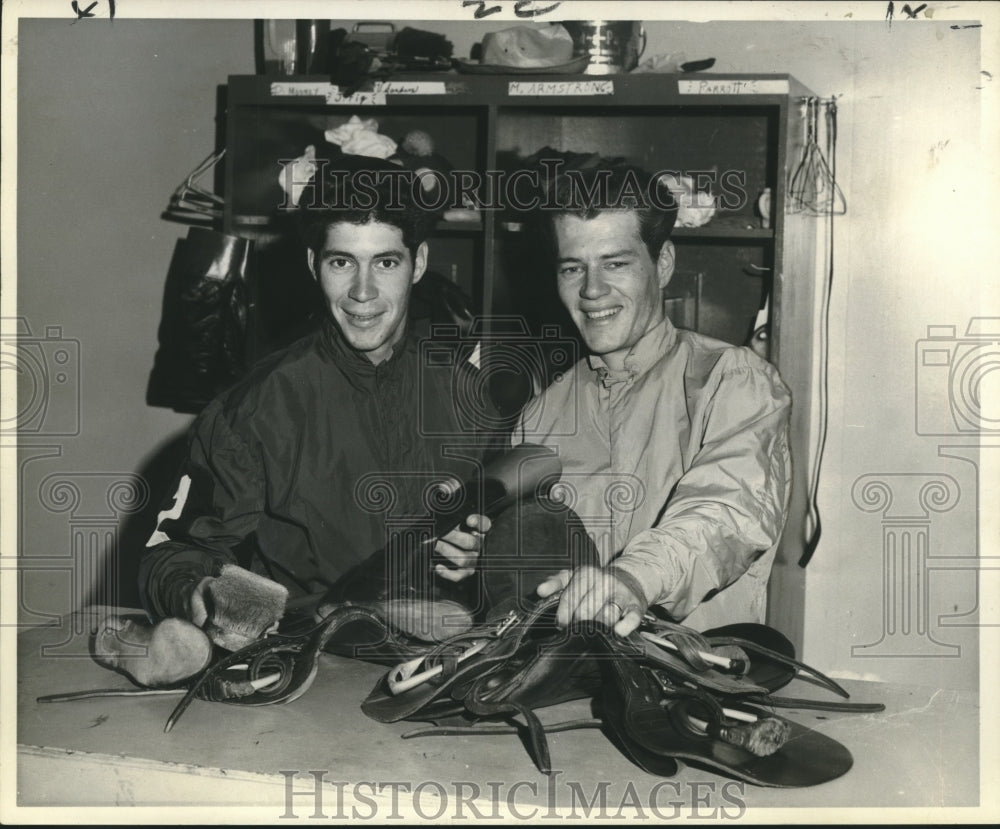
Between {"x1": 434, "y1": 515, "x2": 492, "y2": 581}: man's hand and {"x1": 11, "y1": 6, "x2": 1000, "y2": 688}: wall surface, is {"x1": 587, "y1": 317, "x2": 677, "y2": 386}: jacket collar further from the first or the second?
{"x1": 11, "y1": 6, "x2": 1000, "y2": 688}: wall surface

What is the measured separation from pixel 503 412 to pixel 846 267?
2.26 feet

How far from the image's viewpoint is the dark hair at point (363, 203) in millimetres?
1914

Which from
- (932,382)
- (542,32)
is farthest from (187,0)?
(932,382)

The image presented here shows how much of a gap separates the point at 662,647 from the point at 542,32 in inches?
42.4

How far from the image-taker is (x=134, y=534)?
7.35 feet

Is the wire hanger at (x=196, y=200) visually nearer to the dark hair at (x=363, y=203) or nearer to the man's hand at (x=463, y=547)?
the dark hair at (x=363, y=203)

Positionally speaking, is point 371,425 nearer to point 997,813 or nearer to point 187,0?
point 187,0

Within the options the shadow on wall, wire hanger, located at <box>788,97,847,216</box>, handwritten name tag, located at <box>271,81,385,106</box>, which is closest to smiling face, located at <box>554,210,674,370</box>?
wire hanger, located at <box>788,97,847,216</box>

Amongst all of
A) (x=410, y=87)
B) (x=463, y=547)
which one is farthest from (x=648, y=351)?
(x=410, y=87)

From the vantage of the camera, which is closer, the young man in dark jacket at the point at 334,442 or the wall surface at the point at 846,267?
the young man in dark jacket at the point at 334,442

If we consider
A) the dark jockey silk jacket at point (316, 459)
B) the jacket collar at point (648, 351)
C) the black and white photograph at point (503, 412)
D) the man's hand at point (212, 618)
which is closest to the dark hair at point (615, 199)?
the black and white photograph at point (503, 412)

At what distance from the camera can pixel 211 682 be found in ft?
5.83

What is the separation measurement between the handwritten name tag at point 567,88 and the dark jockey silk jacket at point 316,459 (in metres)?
0.49

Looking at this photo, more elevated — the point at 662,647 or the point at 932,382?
the point at 932,382
